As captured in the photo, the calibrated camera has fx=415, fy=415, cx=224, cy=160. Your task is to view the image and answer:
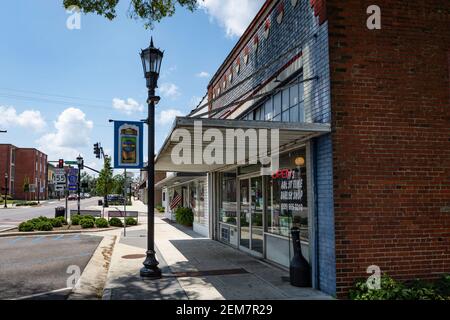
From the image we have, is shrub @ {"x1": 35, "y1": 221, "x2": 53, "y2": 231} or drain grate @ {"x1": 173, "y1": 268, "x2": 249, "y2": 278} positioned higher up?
shrub @ {"x1": 35, "y1": 221, "x2": 53, "y2": 231}

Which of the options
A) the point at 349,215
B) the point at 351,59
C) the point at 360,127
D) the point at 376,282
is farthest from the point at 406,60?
the point at 376,282

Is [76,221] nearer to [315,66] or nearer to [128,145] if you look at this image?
[128,145]

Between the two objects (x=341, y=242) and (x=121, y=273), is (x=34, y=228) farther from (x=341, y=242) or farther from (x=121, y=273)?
(x=341, y=242)

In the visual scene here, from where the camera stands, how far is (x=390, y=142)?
6.92 metres

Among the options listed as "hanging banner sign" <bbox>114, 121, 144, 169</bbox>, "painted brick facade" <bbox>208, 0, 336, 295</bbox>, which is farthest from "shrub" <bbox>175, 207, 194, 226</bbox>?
"painted brick facade" <bbox>208, 0, 336, 295</bbox>

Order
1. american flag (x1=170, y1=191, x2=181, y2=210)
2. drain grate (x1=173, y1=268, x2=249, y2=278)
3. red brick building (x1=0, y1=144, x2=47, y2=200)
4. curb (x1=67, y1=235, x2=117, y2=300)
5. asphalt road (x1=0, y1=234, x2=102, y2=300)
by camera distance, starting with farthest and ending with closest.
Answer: red brick building (x1=0, y1=144, x2=47, y2=200) < american flag (x1=170, y1=191, x2=181, y2=210) < drain grate (x1=173, y1=268, x2=249, y2=278) < asphalt road (x1=0, y1=234, x2=102, y2=300) < curb (x1=67, y1=235, x2=117, y2=300)

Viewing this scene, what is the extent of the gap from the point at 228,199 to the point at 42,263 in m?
6.17

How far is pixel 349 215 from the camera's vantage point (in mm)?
6641

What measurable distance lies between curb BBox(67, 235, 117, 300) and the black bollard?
3.51 meters

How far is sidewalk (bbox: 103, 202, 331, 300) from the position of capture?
279 inches

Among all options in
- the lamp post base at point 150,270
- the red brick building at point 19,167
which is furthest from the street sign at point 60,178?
the red brick building at point 19,167

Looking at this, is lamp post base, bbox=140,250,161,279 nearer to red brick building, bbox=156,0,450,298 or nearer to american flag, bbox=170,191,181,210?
red brick building, bbox=156,0,450,298

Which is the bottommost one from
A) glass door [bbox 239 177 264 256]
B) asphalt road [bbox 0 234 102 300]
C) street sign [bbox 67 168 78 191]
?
asphalt road [bbox 0 234 102 300]

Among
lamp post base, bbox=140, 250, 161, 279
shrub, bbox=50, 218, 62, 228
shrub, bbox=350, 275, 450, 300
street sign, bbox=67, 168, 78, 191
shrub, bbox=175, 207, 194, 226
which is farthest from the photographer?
street sign, bbox=67, 168, 78, 191
